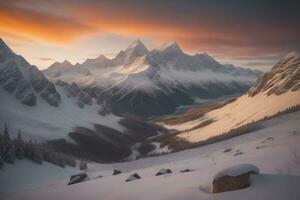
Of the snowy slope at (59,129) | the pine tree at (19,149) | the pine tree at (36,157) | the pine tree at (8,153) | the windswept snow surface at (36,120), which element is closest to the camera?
the pine tree at (8,153)

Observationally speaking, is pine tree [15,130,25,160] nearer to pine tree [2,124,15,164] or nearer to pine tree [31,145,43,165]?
pine tree [31,145,43,165]

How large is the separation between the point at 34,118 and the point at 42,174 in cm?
12478

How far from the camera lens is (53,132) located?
502ft

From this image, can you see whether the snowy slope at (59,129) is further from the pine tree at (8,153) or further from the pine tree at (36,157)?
the pine tree at (8,153)

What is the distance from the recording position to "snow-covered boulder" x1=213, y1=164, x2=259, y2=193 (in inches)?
703

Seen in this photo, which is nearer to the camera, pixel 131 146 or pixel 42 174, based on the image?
pixel 42 174

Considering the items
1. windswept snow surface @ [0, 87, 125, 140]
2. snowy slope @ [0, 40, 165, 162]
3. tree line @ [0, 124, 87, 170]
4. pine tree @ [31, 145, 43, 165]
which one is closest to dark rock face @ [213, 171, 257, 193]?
tree line @ [0, 124, 87, 170]

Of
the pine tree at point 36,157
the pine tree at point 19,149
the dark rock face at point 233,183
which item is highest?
the pine tree at point 19,149

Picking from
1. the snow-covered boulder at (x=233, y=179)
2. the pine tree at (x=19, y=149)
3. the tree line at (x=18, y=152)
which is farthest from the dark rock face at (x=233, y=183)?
the pine tree at (x=19, y=149)

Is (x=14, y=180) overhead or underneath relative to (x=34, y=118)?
underneath

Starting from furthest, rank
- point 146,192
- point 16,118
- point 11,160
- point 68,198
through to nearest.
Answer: point 16,118, point 11,160, point 68,198, point 146,192

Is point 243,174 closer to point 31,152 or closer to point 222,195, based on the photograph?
point 222,195

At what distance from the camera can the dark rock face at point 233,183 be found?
1781 cm

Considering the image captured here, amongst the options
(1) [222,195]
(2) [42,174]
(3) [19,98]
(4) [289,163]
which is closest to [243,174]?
(1) [222,195]
